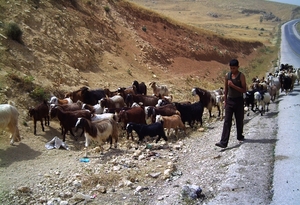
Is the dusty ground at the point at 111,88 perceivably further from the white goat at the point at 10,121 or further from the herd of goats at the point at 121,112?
the herd of goats at the point at 121,112

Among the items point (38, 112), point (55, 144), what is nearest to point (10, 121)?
point (38, 112)

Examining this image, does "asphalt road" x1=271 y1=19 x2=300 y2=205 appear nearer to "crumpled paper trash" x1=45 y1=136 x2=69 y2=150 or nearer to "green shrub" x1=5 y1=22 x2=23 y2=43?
"crumpled paper trash" x1=45 y1=136 x2=69 y2=150

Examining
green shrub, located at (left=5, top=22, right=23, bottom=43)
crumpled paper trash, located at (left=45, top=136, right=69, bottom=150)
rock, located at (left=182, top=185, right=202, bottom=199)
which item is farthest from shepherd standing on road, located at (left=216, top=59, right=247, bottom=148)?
green shrub, located at (left=5, top=22, right=23, bottom=43)

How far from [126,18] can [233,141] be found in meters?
23.9

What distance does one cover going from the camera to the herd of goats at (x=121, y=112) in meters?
9.61

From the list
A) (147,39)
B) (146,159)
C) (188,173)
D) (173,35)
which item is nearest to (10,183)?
(146,159)

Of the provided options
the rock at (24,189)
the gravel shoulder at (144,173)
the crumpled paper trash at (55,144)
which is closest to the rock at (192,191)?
the gravel shoulder at (144,173)

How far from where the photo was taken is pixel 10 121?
9.60m

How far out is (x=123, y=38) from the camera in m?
26.7

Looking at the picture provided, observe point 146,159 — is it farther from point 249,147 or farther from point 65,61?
point 65,61

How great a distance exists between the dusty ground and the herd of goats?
51 centimetres

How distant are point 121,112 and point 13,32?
8.36 meters

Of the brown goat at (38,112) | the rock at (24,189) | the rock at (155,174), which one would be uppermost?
the brown goat at (38,112)

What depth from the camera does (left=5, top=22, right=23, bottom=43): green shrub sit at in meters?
16.0
